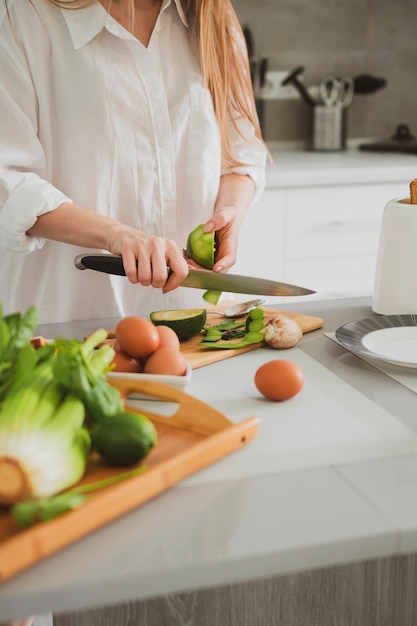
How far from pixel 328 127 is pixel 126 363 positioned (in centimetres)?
226

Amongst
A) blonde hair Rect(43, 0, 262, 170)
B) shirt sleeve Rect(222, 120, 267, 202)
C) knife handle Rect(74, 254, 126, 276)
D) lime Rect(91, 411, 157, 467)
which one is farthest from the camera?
shirt sleeve Rect(222, 120, 267, 202)

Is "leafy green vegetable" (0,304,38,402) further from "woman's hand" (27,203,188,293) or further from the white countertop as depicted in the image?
the white countertop

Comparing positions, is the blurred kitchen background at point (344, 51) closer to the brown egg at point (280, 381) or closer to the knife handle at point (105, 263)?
the knife handle at point (105, 263)

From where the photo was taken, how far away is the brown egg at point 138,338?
1129 millimetres

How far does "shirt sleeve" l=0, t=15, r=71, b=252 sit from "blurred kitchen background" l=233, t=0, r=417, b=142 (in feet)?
5.73

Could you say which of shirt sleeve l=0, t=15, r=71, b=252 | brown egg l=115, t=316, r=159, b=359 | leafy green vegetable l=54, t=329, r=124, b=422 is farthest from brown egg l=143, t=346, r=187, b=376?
shirt sleeve l=0, t=15, r=71, b=252

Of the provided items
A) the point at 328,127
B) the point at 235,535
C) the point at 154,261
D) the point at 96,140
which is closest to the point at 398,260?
the point at 154,261

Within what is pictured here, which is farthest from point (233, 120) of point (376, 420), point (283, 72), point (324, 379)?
point (283, 72)

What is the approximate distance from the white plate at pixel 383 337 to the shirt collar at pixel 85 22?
2.41 feet

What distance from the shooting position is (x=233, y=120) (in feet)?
5.98

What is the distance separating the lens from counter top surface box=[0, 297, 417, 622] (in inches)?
28.4

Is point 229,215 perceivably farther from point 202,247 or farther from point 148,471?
point 148,471

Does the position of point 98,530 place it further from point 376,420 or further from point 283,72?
point 283,72

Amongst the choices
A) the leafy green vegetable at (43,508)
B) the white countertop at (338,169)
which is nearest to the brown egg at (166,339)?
the leafy green vegetable at (43,508)
